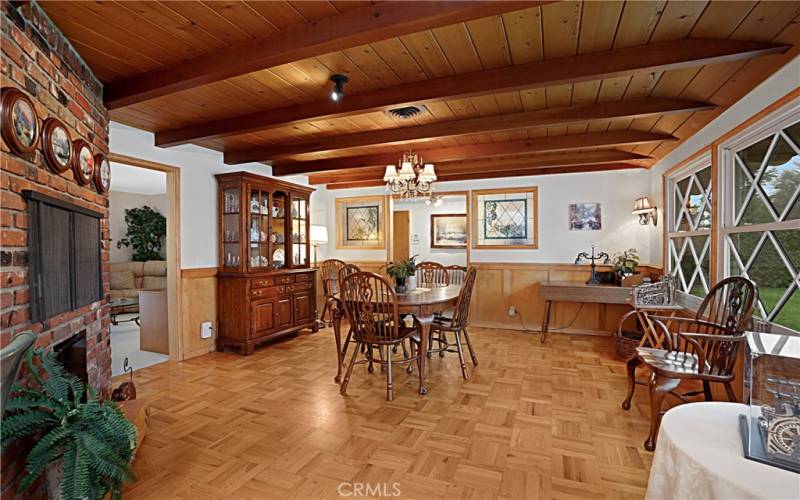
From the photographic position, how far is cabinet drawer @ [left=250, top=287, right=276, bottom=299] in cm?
423

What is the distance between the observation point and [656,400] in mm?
2260

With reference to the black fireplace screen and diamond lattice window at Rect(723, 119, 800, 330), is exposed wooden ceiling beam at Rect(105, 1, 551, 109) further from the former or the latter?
diamond lattice window at Rect(723, 119, 800, 330)

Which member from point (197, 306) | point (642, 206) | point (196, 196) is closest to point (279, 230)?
point (196, 196)

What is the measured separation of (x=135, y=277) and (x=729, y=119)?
8252mm

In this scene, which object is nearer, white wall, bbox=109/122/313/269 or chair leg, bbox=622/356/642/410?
chair leg, bbox=622/356/642/410

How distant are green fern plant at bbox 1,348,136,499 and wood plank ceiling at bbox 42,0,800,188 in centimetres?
156

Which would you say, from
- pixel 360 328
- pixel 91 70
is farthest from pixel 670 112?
pixel 91 70

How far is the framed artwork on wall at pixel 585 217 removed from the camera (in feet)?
16.4

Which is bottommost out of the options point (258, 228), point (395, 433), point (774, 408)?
point (395, 433)

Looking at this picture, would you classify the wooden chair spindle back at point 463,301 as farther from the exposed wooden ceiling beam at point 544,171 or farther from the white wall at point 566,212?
the exposed wooden ceiling beam at point 544,171

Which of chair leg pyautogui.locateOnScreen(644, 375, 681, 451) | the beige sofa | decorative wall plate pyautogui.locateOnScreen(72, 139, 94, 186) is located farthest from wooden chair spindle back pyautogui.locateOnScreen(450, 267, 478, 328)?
the beige sofa

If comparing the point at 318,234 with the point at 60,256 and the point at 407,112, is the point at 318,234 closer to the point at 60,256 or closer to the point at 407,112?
the point at 407,112

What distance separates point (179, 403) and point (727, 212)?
4180 millimetres

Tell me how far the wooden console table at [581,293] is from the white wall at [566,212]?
2.00 feet
